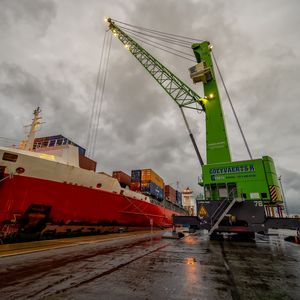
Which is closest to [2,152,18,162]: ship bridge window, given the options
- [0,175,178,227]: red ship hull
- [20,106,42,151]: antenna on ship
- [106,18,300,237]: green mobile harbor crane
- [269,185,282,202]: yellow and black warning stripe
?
[0,175,178,227]: red ship hull

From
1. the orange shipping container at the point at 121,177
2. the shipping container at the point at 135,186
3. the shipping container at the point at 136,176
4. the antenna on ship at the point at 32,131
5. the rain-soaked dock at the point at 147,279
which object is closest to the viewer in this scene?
the rain-soaked dock at the point at 147,279

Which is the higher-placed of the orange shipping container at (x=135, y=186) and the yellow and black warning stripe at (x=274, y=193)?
the orange shipping container at (x=135, y=186)

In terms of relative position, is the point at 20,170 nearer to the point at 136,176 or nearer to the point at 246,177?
the point at 246,177

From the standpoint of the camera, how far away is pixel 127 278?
14.3 ft

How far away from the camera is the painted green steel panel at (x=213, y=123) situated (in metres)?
14.5

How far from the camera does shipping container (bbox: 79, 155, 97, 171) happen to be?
18.2 meters

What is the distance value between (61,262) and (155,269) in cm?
295

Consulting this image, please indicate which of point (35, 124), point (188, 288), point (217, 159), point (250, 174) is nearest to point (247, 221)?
point (250, 174)

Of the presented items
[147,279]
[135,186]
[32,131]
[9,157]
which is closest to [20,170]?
[9,157]


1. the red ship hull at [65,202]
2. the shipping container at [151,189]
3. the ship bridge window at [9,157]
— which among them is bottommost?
the red ship hull at [65,202]

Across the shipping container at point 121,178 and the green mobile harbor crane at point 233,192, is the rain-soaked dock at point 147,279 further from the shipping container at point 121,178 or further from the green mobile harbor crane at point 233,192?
the shipping container at point 121,178

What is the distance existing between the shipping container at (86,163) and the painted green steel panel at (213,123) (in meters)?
11.2

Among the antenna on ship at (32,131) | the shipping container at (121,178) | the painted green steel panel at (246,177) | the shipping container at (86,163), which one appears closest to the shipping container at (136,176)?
the shipping container at (121,178)

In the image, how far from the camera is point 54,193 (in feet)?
42.8
